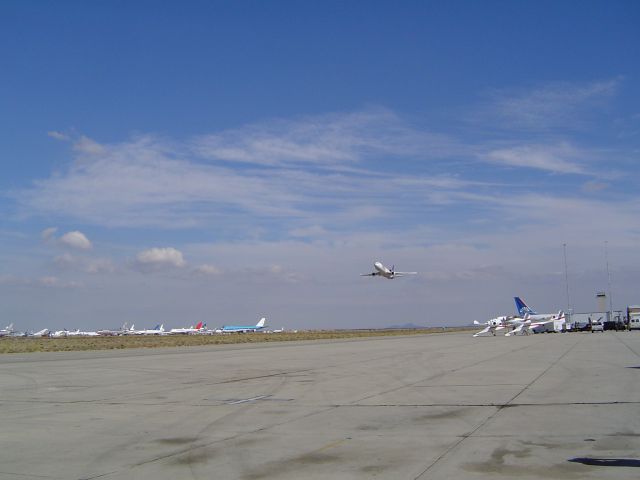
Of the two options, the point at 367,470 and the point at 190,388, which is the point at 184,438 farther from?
the point at 190,388

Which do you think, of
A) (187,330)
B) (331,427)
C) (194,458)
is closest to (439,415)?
(331,427)

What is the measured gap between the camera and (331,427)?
13492mm


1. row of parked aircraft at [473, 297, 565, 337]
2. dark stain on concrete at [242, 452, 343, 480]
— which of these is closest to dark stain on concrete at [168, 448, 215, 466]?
dark stain on concrete at [242, 452, 343, 480]

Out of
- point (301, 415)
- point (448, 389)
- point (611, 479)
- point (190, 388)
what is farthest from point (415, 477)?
point (190, 388)

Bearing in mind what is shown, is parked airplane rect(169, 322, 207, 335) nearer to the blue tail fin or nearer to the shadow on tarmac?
the blue tail fin

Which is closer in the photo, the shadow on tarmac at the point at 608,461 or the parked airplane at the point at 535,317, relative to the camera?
the shadow on tarmac at the point at 608,461

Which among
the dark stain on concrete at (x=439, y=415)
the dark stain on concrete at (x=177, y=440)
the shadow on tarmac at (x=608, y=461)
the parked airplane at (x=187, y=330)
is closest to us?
the shadow on tarmac at (x=608, y=461)

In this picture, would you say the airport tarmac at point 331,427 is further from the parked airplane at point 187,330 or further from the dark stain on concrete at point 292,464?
the parked airplane at point 187,330

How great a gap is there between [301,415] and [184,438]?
3530 millimetres

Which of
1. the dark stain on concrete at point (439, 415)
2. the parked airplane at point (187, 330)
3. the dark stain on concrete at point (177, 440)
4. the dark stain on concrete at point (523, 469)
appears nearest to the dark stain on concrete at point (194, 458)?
the dark stain on concrete at point (177, 440)

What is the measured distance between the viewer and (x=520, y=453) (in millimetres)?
10297

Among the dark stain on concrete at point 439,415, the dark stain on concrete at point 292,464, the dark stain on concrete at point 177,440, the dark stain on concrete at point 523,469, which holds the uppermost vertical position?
the dark stain on concrete at point 523,469

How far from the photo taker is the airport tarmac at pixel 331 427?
9.77m

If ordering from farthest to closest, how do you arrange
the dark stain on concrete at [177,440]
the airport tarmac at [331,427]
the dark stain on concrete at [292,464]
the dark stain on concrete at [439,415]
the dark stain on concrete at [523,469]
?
1. the dark stain on concrete at [439,415]
2. the dark stain on concrete at [177,440]
3. the airport tarmac at [331,427]
4. the dark stain on concrete at [292,464]
5. the dark stain on concrete at [523,469]
